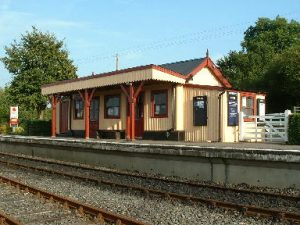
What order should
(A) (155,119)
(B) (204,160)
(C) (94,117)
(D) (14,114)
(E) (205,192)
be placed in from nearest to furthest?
1. (E) (205,192)
2. (B) (204,160)
3. (A) (155,119)
4. (C) (94,117)
5. (D) (14,114)

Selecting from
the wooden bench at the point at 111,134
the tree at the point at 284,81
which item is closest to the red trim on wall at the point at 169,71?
the wooden bench at the point at 111,134

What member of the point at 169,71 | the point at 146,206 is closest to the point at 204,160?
the point at 146,206

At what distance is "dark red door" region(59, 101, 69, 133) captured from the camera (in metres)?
26.6

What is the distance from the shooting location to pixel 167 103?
64.4ft

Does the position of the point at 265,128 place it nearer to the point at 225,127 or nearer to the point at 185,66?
the point at 225,127

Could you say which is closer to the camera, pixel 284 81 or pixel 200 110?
pixel 200 110

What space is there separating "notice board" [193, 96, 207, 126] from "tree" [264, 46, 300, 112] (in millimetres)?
17611

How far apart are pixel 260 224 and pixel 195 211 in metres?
1.45

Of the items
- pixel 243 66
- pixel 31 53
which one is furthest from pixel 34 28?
pixel 243 66

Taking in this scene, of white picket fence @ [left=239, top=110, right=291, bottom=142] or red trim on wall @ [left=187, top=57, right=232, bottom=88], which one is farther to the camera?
red trim on wall @ [left=187, top=57, right=232, bottom=88]

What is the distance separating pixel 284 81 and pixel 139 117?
19.5m

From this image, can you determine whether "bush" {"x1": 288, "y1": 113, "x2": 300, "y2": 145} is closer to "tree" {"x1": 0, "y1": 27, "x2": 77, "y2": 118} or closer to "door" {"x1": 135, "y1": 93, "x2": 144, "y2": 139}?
"door" {"x1": 135, "y1": 93, "x2": 144, "y2": 139}

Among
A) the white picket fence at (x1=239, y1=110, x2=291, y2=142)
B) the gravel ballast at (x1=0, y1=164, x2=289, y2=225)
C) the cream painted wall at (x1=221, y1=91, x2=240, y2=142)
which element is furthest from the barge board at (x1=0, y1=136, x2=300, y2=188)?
the cream painted wall at (x1=221, y1=91, x2=240, y2=142)

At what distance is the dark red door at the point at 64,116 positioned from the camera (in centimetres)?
2662
